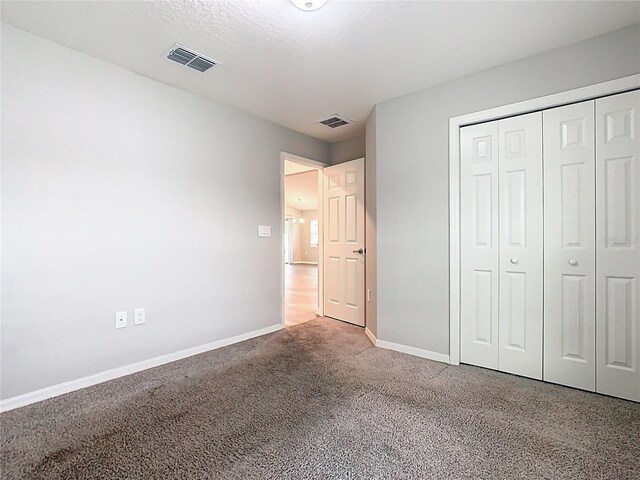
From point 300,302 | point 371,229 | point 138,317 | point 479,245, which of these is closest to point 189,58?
point 138,317

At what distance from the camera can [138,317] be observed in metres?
2.63

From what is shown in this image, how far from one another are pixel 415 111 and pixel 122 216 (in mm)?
2704

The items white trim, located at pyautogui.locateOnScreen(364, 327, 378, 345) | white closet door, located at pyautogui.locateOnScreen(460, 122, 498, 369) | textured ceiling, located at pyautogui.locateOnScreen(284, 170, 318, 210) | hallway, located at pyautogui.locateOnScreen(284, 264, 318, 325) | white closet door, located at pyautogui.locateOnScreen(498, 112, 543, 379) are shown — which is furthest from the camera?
textured ceiling, located at pyautogui.locateOnScreen(284, 170, 318, 210)

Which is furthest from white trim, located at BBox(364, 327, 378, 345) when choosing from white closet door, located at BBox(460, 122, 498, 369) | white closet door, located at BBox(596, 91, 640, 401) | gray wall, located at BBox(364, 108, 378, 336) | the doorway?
white closet door, located at BBox(596, 91, 640, 401)

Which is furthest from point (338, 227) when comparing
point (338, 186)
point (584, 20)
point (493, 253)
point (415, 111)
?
point (584, 20)

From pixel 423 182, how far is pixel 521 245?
0.95 meters

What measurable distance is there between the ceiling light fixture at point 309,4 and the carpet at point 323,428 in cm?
241

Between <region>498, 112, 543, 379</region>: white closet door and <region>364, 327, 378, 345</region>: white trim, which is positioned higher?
<region>498, 112, 543, 379</region>: white closet door

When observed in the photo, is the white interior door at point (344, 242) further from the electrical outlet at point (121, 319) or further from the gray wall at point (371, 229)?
the electrical outlet at point (121, 319)

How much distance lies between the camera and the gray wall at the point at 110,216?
6.81ft

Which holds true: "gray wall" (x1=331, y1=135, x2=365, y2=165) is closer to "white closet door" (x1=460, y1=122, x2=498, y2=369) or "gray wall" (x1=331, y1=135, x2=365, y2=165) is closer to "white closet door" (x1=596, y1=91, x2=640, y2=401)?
"white closet door" (x1=460, y1=122, x2=498, y2=369)

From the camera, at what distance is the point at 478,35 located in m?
2.14

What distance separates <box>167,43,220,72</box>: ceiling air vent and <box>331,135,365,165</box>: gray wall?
7.26ft

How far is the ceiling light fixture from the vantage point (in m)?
1.79
